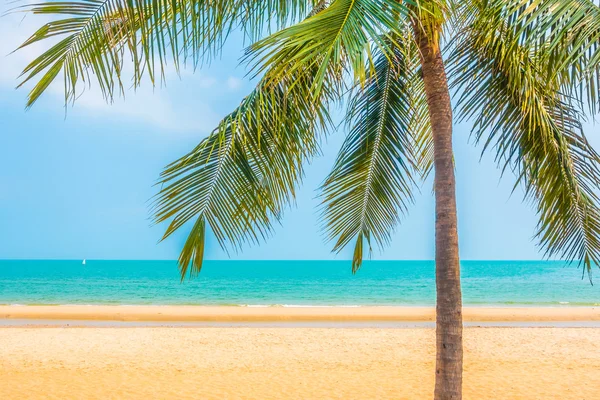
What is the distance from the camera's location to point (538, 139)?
4211 millimetres

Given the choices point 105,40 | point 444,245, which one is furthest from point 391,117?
point 105,40

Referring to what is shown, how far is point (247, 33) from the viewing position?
2.93 m

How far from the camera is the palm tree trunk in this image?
338cm

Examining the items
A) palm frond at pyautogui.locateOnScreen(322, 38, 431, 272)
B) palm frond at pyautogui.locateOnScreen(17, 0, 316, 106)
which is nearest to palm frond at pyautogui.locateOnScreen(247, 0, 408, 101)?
palm frond at pyautogui.locateOnScreen(17, 0, 316, 106)

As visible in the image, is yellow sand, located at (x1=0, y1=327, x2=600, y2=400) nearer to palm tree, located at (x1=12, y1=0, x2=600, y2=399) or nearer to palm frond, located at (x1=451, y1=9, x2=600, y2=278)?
palm frond, located at (x1=451, y1=9, x2=600, y2=278)

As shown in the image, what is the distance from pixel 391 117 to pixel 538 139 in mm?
1251

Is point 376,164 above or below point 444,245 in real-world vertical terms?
above

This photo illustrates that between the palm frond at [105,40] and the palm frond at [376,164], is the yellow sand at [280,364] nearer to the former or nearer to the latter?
the palm frond at [376,164]

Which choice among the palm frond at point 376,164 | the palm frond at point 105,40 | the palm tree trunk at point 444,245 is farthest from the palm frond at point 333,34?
the palm frond at point 376,164

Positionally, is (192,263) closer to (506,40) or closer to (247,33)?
(247,33)

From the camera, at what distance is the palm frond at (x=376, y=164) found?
475cm

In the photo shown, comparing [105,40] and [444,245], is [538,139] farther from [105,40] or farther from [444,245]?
[105,40]

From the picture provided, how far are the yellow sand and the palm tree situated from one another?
8.59 ft

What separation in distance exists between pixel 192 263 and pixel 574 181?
299cm
